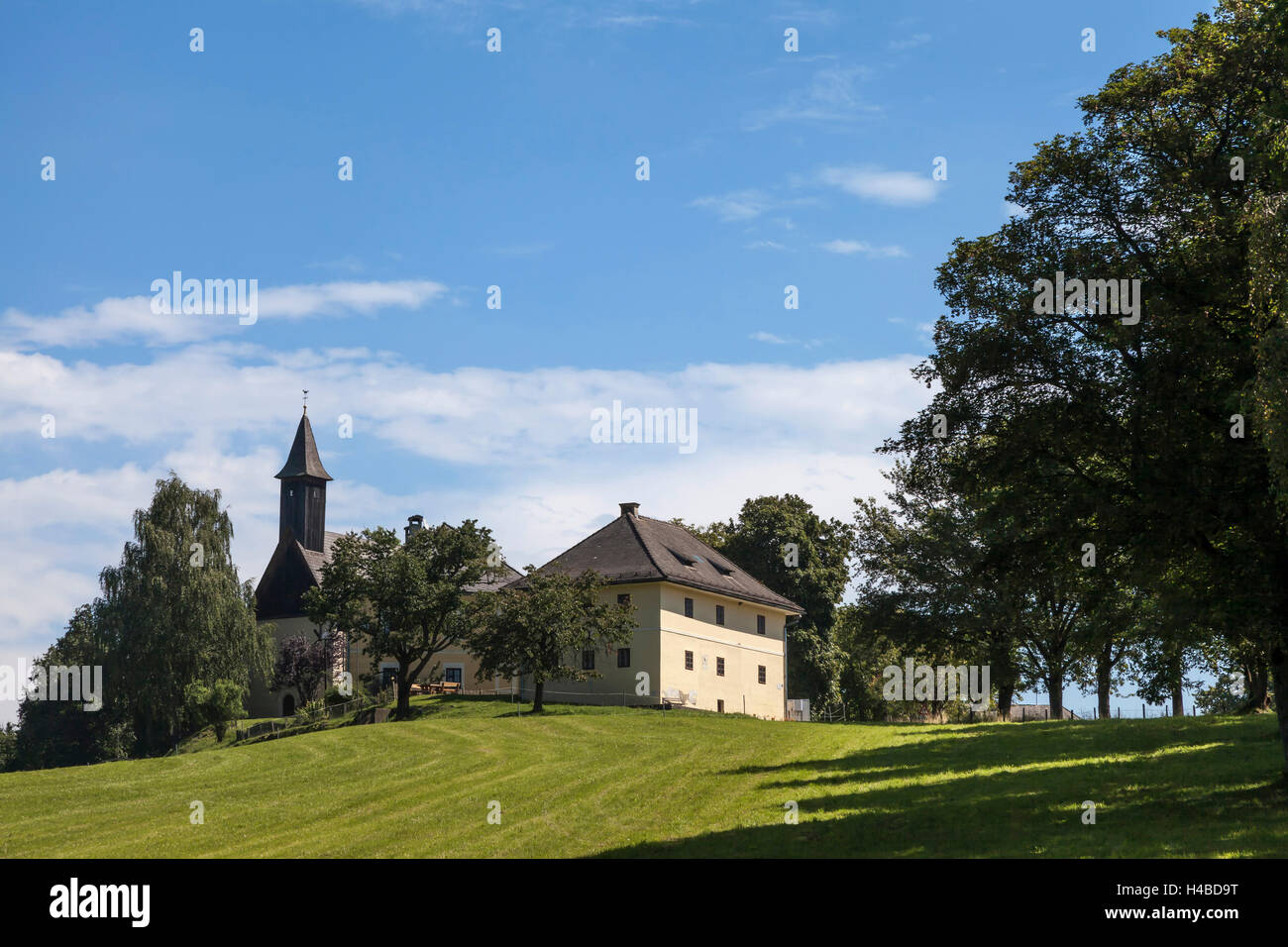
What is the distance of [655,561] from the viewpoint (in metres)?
57.1

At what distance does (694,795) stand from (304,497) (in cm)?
7316

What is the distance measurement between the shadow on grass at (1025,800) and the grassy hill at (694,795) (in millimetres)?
77

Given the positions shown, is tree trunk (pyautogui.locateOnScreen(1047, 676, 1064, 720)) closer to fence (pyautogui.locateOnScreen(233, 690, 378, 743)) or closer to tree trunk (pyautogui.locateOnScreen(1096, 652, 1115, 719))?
tree trunk (pyautogui.locateOnScreen(1096, 652, 1115, 719))

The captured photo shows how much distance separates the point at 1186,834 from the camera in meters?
16.4

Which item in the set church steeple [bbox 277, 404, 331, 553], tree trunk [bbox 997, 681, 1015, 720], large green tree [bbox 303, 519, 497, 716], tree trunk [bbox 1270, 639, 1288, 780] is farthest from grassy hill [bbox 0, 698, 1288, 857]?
church steeple [bbox 277, 404, 331, 553]

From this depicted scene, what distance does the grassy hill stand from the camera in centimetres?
1784

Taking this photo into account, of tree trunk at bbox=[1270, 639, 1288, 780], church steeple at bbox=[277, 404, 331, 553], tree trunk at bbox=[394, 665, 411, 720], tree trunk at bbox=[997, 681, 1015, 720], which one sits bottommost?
tree trunk at bbox=[997, 681, 1015, 720]

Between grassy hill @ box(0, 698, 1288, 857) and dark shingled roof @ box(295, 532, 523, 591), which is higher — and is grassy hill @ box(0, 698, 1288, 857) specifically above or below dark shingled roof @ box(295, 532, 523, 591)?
below

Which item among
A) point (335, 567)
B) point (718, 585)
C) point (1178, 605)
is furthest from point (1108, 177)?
point (718, 585)

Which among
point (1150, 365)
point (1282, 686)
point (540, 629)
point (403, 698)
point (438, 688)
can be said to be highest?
point (1150, 365)

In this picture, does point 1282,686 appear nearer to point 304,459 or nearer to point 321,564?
point 321,564

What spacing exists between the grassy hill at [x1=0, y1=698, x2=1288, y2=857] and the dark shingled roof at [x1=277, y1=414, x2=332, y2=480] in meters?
56.4

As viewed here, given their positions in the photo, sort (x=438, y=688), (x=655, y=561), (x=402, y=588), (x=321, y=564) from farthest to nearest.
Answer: (x=321, y=564) < (x=438, y=688) < (x=655, y=561) < (x=402, y=588)

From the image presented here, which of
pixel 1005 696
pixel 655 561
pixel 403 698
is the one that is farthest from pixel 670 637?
pixel 1005 696
